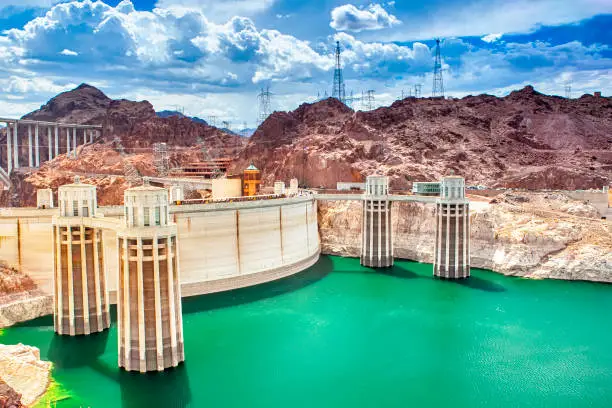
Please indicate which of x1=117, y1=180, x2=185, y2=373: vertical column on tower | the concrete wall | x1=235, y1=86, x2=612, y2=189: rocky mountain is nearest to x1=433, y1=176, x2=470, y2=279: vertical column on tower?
x1=235, y1=86, x2=612, y2=189: rocky mountain

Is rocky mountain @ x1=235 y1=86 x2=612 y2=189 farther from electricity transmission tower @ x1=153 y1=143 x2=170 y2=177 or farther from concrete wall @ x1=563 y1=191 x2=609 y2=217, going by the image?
electricity transmission tower @ x1=153 y1=143 x2=170 y2=177

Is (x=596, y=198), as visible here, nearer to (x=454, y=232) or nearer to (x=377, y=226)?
(x=454, y=232)

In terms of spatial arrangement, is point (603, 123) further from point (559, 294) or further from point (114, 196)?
point (114, 196)

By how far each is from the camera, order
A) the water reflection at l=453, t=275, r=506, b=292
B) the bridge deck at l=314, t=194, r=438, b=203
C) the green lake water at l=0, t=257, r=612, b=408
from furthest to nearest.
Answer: the bridge deck at l=314, t=194, r=438, b=203
the water reflection at l=453, t=275, r=506, b=292
the green lake water at l=0, t=257, r=612, b=408

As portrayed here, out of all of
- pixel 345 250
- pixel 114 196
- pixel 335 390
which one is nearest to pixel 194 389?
pixel 335 390

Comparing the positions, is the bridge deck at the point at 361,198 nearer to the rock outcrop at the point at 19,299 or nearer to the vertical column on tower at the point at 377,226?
the vertical column on tower at the point at 377,226

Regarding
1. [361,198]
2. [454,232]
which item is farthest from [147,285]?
[361,198]
